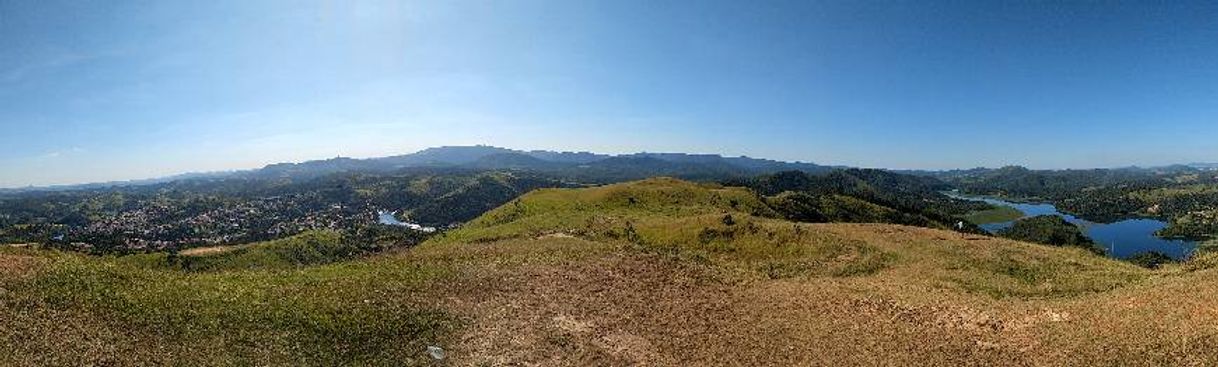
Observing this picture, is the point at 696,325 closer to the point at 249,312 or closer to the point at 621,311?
the point at 621,311

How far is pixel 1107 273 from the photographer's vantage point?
35469 mm

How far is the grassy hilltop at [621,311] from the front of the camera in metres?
22.3

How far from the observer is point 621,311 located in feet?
97.3

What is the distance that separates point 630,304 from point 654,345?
5410mm

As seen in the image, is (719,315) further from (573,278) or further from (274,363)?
(274,363)

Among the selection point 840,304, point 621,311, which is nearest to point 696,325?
point 621,311

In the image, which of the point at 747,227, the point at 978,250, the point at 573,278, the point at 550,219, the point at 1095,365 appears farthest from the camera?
the point at 550,219

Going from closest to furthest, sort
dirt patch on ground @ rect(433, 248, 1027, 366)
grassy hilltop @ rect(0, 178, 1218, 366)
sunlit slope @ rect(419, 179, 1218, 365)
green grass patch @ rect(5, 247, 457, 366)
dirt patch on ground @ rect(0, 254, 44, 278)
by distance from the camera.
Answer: grassy hilltop @ rect(0, 178, 1218, 366) → green grass patch @ rect(5, 247, 457, 366) → sunlit slope @ rect(419, 179, 1218, 365) → dirt patch on ground @ rect(433, 248, 1027, 366) → dirt patch on ground @ rect(0, 254, 44, 278)

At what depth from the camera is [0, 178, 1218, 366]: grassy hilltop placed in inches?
877

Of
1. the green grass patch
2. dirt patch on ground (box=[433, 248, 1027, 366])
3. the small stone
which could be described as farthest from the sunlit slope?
the green grass patch

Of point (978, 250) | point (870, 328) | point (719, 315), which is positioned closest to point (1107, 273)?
point (978, 250)

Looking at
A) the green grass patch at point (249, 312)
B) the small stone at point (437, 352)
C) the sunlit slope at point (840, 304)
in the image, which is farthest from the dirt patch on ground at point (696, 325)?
the green grass patch at point (249, 312)

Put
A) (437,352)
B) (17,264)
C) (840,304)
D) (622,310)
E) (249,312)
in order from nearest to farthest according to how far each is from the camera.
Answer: (437,352), (249,312), (17,264), (622,310), (840,304)

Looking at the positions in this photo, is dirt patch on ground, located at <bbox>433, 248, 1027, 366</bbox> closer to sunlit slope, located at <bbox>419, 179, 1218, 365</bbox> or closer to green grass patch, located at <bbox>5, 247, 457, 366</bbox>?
sunlit slope, located at <bbox>419, 179, 1218, 365</bbox>
